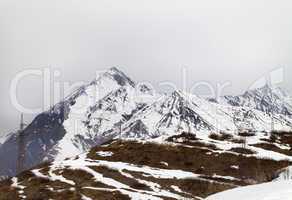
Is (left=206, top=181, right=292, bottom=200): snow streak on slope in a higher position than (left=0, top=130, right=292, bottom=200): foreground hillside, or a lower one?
higher

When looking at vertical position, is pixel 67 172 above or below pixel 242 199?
below

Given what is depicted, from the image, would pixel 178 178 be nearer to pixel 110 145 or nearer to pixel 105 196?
pixel 105 196

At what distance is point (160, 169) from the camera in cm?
6544

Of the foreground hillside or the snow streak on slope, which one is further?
the foreground hillside

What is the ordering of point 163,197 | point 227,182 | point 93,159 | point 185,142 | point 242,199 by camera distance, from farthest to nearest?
point 185,142 < point 93,159 < point 227,182 < point 163,197 < point 242,199

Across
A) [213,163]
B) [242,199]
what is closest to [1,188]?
[213,163]

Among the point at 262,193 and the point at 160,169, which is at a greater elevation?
the point at 262,193

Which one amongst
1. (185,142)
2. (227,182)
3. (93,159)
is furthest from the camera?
(185,142)

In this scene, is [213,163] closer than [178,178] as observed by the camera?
No

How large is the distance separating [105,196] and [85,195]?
2.09 metres

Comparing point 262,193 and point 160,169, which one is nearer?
point 262,193

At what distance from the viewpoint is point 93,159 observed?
73625 millimetres

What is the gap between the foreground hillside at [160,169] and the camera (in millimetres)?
55375

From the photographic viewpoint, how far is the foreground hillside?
55.4 meters
